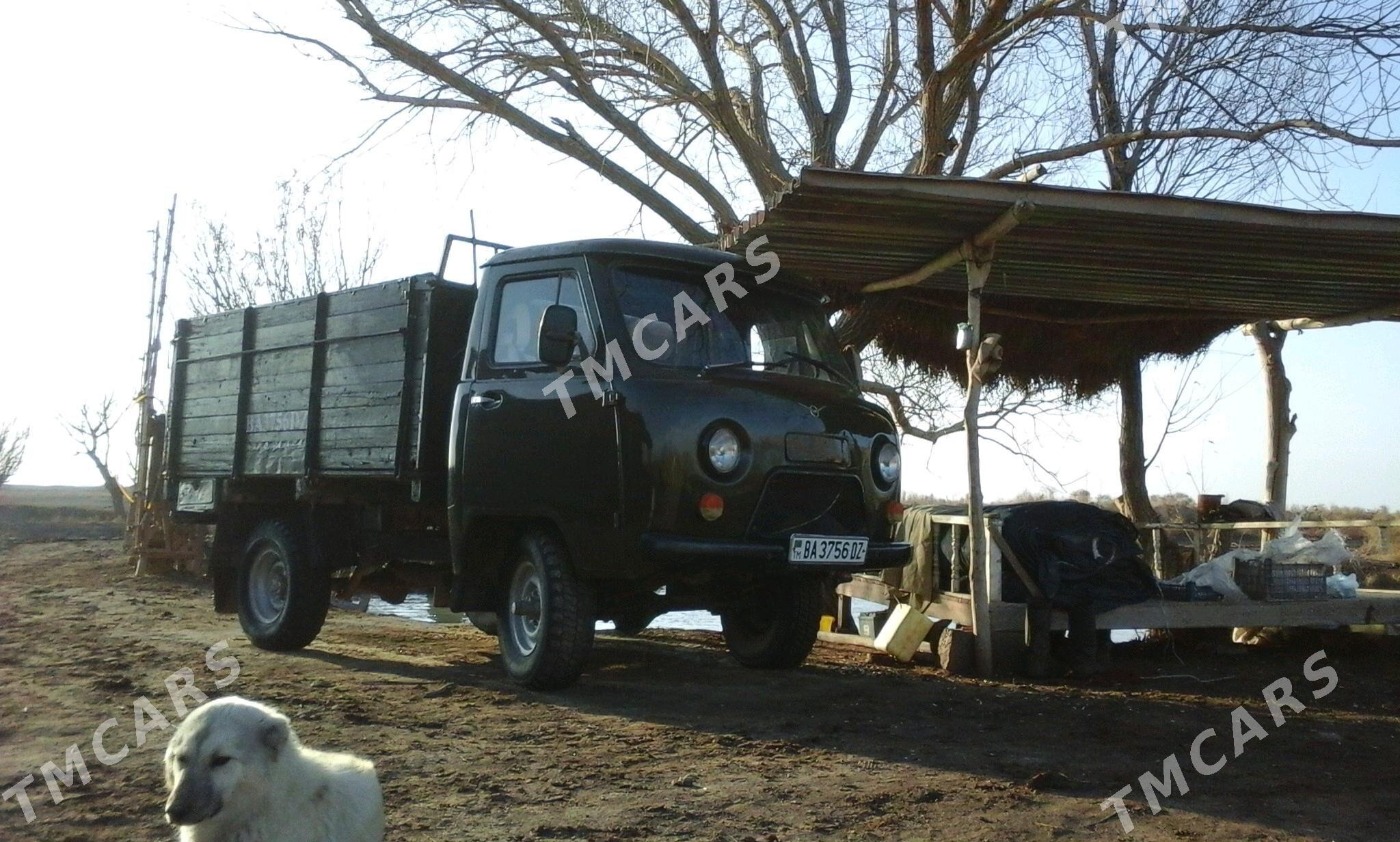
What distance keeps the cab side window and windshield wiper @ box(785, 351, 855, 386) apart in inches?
54.3

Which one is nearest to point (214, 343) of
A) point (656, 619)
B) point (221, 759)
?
point (656, 619)

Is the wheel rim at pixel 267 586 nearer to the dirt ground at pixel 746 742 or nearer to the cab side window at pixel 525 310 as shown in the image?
the dirt ground at pixel 746 742

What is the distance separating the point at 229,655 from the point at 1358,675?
26.8ft

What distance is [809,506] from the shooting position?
6434 mm

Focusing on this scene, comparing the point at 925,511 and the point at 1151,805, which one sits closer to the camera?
the point at 1151,805

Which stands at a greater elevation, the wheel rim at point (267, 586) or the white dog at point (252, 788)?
the wheel rim at point (267, 586)

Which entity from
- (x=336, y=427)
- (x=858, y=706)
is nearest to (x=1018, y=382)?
(x=858, y=706)

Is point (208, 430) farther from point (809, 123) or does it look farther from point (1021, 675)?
point (809, 123)

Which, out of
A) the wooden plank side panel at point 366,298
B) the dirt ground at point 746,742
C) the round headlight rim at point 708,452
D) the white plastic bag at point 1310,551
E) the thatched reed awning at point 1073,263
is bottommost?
the dirt ground at point 746,742

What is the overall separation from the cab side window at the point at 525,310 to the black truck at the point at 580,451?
15 mm

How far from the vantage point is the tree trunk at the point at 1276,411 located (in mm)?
14539

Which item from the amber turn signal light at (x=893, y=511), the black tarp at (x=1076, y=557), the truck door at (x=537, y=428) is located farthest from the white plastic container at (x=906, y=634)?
the truck door at (x=537, y=428)

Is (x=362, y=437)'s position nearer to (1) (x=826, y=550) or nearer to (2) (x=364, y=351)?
(2) (x=364, y=351)

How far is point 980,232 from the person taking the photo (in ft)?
26.1
